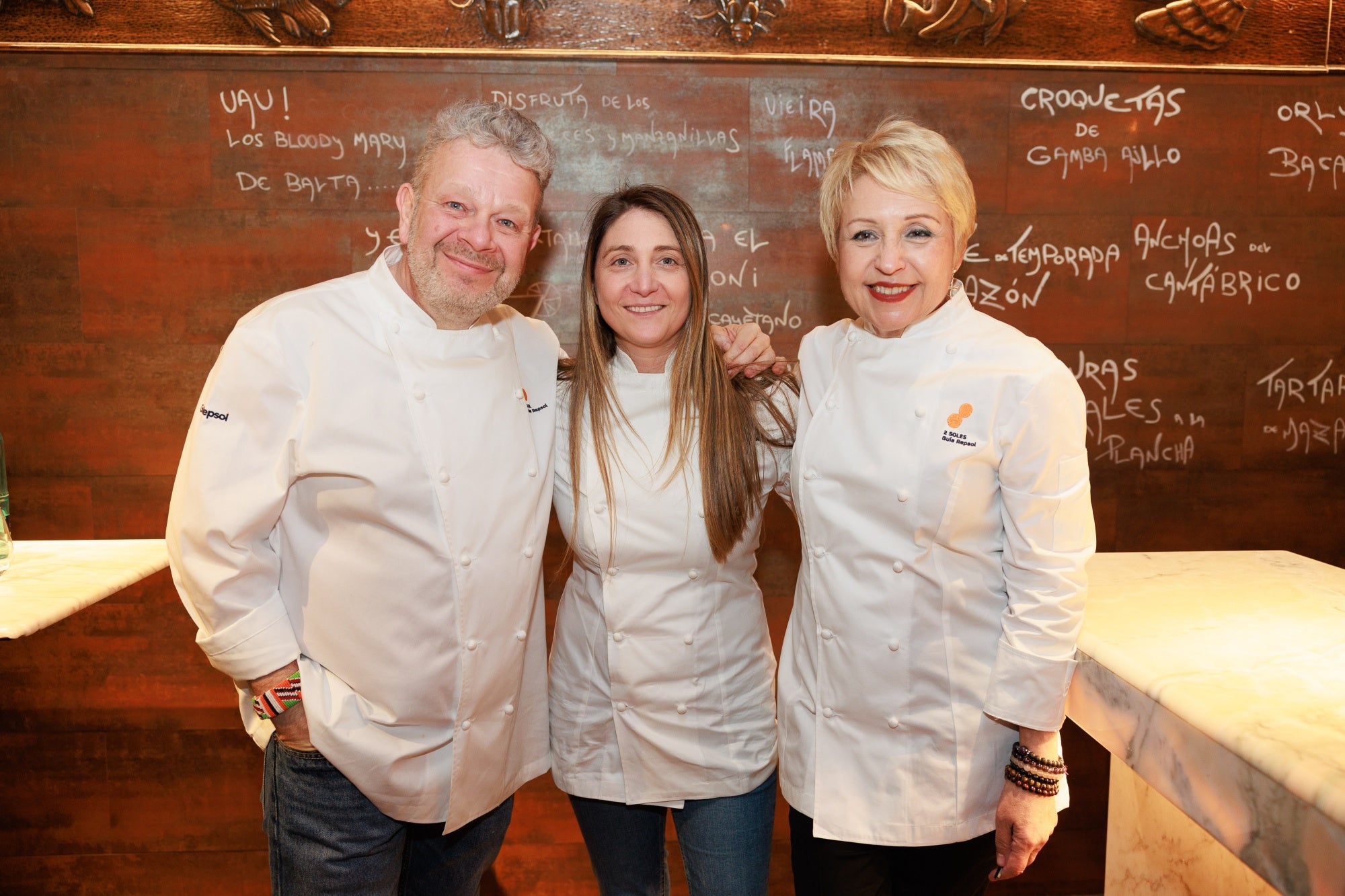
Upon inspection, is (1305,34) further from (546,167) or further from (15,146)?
(15,146)

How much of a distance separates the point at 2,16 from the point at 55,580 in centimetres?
184

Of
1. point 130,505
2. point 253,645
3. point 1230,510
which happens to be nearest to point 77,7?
point 130,505

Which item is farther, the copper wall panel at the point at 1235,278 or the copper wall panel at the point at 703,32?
the copper wall panel at the point at 1235,278

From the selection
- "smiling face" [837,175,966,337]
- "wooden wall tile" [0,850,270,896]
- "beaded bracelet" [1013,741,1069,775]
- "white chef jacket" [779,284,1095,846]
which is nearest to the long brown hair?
"white chef jacket" [779,284,1095,846]

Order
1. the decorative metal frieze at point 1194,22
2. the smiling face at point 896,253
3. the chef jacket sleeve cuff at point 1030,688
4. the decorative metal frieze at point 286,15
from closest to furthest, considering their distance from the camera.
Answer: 1. the chef jacket sleeve cuff at point 1030,688
2. the smiling face at point 896,253
3. the decorative metal frieze at point 286,15
4. the decorative metal frieze at point 1194,22

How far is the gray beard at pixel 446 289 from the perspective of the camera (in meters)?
1.59

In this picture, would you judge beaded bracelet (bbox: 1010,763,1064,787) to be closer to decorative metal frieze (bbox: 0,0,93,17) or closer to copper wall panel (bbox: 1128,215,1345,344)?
copper wall panel (bbox: 1128,215,1345,344)

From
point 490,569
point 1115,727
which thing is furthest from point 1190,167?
point 490,569

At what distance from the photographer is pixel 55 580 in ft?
5.98

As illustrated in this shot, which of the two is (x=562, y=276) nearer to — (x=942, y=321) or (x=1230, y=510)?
(x=942, y=321)

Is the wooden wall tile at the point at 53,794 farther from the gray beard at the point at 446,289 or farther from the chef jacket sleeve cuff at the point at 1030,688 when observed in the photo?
the chef jacket sleeve cuff at the point at 1030,688

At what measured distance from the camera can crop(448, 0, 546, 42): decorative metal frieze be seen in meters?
2.58

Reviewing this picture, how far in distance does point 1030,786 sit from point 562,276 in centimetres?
193

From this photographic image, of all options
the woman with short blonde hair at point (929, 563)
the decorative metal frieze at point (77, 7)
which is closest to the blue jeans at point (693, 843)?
the woman with short blonde hair at point (929, 563)
